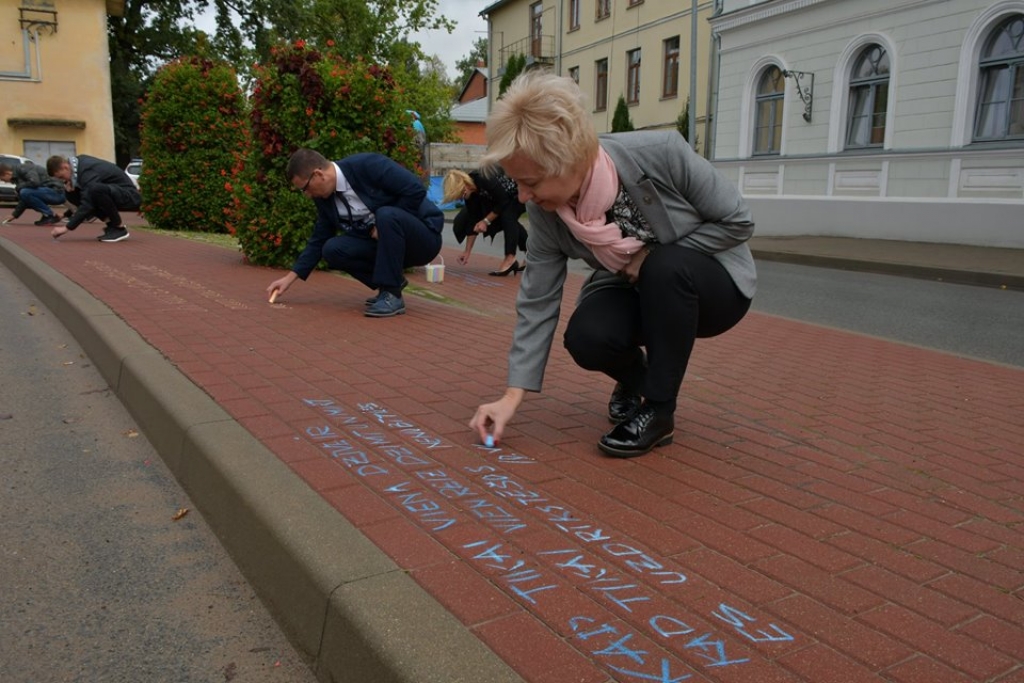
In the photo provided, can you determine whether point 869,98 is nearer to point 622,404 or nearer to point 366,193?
point 366,193

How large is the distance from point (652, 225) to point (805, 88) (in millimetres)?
18112

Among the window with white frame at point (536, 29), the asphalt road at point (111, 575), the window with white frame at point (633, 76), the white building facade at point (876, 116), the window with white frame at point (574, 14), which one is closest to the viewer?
the asphalt road at point (111, 575)

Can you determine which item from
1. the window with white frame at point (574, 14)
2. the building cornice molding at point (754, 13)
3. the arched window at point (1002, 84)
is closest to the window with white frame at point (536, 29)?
the window with white frame at point (574, 14)

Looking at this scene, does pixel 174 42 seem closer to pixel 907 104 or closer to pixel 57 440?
pixel 907 104

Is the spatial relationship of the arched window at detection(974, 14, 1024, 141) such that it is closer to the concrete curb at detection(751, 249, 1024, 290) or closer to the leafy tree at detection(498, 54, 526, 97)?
the concrete curb at detection(751, 249, 1024, 290)

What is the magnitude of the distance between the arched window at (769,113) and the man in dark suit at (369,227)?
16070 mm

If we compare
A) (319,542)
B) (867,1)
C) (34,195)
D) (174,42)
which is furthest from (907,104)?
(174,42)

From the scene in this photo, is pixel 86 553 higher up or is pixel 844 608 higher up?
pixel 844 608

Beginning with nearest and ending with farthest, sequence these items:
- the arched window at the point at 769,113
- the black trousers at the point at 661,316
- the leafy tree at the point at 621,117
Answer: the black trousers at the point at 661,316
the arched window at the point at 769,113
the leafy tree at the point at 621,117

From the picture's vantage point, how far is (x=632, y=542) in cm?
249

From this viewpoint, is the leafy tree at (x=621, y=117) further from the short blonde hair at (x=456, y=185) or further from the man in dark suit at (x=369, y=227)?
the man in dark suit at (x=369, y=227)

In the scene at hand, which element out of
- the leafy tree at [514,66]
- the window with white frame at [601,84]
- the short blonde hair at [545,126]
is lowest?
the short blonde hair at [545,126]

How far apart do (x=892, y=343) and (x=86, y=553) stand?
5525 mm

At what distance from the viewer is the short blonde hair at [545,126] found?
8.82 feet
